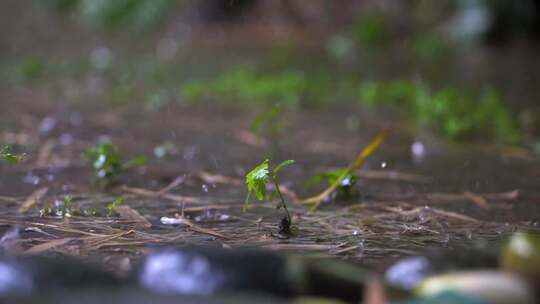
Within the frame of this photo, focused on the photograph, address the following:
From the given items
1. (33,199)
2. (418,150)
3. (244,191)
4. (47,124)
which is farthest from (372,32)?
(33,199)

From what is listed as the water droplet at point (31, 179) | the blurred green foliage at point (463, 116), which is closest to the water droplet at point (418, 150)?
the blurred green foliage at point (463, 116)

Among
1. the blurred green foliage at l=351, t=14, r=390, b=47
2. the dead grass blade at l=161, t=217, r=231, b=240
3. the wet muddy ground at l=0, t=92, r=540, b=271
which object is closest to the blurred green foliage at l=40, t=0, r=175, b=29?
the blurred green foliage at l=351, t=14, r=390, b=47

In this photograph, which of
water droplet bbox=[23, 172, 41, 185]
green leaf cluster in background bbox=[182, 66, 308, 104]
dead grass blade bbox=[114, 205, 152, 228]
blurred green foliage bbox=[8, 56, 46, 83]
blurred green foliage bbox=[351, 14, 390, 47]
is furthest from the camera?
blurred green foliage bbox=[351, 14, 390, 47]

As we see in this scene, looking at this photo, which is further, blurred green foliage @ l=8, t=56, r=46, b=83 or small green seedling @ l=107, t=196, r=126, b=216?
blurred green foliage @ l=8, t=56, r=46, b=83

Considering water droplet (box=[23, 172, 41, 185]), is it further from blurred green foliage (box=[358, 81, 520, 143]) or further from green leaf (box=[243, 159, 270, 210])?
blurred green foliage (box=[358, 81, 520, 143])

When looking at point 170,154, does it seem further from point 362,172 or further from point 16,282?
point 16,282

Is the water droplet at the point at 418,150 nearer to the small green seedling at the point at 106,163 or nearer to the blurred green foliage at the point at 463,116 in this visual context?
the blurred green foliage at the point at 463,116
